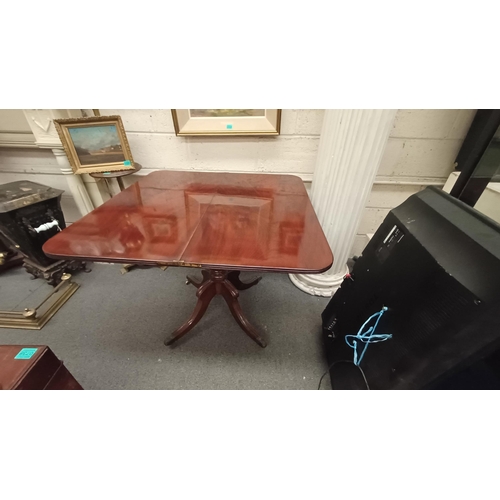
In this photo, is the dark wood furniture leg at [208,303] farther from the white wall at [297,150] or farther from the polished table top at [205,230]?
the white wall at [297,150]

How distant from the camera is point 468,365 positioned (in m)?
0.55

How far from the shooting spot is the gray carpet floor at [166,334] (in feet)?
3.57

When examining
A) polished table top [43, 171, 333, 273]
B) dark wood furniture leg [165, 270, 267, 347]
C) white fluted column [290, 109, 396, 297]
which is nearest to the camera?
polished table top [43, 171, 333, 273]

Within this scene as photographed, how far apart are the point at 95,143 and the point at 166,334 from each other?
119cm

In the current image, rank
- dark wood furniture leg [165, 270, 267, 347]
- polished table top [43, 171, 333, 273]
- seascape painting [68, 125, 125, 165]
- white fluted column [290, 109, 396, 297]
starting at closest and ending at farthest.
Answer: polished table top [43, 171, 333, 273] < white fluted column [290, 109, 396, 297] < dark wood furniture leg [165, 270, 267, 347] < seascape painting [68, 125, 125, 165]

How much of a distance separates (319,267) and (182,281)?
1209 millimetres

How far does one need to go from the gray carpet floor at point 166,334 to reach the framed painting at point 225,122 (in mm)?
991

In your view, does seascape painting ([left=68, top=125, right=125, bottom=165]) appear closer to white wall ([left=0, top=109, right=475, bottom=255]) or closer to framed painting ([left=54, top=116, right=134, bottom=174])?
framed painting ([left=54, top=116, right=134, bottom=174])

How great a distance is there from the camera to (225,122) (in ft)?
4.39

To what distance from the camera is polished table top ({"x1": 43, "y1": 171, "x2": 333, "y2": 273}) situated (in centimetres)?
71

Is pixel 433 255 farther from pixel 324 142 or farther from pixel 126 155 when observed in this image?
pixel 126 155

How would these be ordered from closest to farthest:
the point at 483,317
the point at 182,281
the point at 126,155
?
the point at 483,317 < the point at 126,155 < the point at 182,281

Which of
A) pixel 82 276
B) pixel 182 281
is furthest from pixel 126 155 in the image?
pixel 82 276

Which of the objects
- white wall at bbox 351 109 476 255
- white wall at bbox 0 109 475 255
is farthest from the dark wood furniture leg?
white wall at bbox 351 109 476 255
